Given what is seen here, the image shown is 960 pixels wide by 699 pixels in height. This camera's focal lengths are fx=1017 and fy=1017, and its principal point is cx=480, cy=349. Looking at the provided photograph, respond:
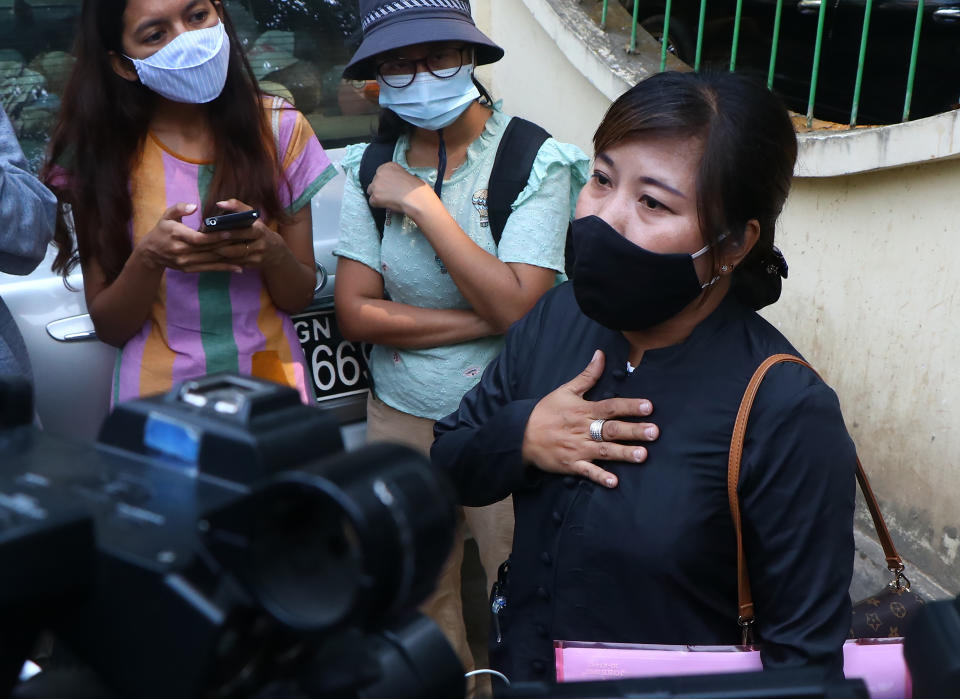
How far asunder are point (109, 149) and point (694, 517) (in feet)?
5.45

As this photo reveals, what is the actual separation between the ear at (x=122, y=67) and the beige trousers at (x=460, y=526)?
3.40 ft

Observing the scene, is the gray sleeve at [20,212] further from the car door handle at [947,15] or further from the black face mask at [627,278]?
the car door handle at [947,15]

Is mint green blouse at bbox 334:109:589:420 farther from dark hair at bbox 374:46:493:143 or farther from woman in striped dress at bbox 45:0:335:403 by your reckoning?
woman in striped dress at bbox 45:0:335:403

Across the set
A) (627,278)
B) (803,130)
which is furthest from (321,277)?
(803,130)

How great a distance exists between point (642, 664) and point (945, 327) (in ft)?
6.24

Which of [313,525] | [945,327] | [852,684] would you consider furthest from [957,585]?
[313,525]

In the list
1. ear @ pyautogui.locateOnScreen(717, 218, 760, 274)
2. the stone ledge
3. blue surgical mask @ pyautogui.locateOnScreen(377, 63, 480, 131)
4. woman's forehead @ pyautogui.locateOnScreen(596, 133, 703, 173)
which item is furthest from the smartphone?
the stone ledge

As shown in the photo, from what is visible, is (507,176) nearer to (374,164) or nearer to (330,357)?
(374,164)

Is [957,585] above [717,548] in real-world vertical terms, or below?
below

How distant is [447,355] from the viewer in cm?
267

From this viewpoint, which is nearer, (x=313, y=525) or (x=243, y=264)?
(x=313, y=525)

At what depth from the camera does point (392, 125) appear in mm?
2791

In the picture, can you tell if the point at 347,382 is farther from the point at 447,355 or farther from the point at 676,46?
the point at 676,46

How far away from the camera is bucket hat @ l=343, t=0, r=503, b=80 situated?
2.56 meters
